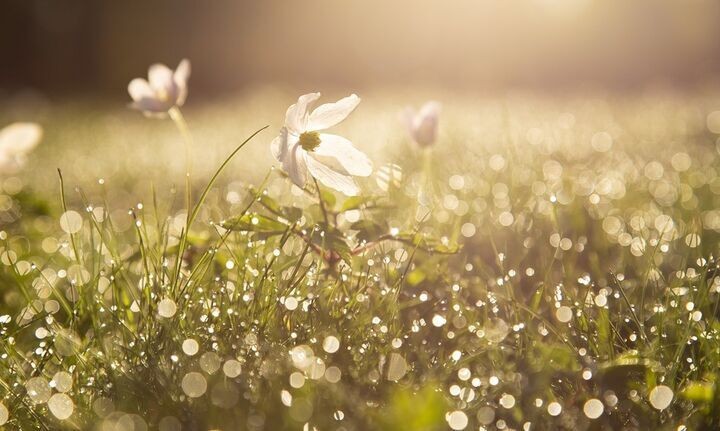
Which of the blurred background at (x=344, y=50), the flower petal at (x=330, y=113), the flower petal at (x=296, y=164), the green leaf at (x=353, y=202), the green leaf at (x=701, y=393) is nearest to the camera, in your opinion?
the green leaf at (x=701, y=393)

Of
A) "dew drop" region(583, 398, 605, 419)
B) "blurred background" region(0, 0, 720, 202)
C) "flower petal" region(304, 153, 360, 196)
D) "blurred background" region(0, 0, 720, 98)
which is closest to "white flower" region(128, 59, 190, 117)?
"flower petal" region(304, 153, 360, 196)

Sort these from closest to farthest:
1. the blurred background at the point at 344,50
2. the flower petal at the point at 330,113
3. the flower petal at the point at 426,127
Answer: the flower petal at the point at 330,113 → the flower petal at the point at 426,127 → the blurred background at the point at 344,50

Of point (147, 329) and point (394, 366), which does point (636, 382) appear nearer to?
point (394, 366)

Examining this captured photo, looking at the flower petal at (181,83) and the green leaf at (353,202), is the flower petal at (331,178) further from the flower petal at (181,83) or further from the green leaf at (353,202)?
the flower petal at (181,83)

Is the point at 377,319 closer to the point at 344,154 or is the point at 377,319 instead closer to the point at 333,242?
the point at 333,242

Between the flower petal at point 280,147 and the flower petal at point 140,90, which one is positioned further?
the flower petal at point 140,90

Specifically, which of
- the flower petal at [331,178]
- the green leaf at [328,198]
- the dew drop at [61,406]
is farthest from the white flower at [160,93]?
the dew drop at [61,406]

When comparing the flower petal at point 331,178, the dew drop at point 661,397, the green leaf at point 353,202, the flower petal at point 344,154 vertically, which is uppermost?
the flower petal at point 344,154

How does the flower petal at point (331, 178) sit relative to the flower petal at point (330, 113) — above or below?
below
